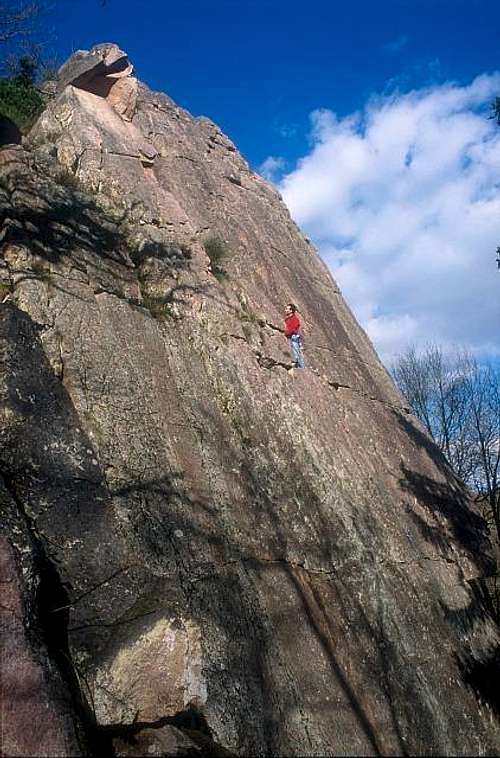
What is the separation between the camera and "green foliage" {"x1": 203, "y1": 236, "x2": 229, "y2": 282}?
1204cm

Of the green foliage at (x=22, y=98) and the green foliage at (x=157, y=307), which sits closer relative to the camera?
the green foliage at (x=157, y=307)

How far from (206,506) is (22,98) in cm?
Result: 1623

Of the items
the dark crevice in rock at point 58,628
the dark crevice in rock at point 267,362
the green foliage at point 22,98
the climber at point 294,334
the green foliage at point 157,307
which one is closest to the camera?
the dark crevice in rock at point 58,628

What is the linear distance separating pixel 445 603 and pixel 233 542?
4.27 m

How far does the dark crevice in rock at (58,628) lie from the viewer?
4.61 m

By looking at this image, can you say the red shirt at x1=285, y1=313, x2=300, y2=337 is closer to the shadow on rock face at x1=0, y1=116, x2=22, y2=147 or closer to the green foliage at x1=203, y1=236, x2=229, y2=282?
the green foliage at x1=203, y1=236, x2=229, y2=282

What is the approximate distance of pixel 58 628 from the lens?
5.31 metres

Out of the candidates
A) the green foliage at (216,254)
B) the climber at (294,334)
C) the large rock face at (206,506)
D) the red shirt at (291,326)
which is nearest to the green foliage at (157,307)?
the large rock face at (206,506)

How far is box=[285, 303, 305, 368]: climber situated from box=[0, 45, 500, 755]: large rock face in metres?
0.26

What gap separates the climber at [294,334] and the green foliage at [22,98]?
9.39 metres

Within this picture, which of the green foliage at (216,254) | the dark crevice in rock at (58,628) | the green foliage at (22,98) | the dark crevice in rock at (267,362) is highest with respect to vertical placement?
the green foliage at (22,98)

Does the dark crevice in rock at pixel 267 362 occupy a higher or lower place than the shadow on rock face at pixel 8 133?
lower

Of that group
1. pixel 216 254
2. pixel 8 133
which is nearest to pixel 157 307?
pixel 216 254

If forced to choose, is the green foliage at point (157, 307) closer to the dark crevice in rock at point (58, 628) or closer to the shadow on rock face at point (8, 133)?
the dark crevice in rock at point (58, 628)
